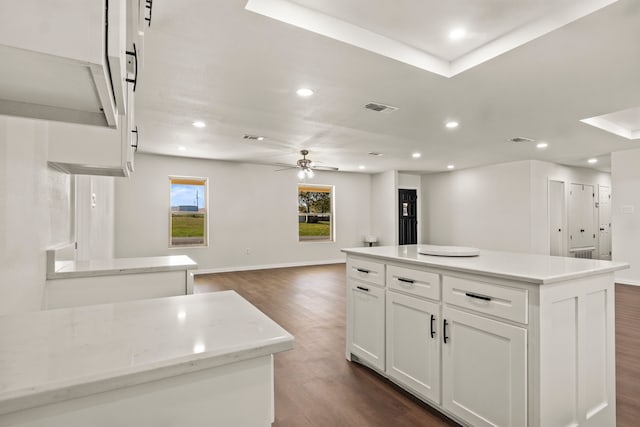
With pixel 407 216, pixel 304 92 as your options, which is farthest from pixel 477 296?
pixel 407 216

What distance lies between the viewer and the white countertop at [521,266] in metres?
1.58

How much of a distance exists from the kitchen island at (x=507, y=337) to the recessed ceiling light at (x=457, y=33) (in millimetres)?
1693

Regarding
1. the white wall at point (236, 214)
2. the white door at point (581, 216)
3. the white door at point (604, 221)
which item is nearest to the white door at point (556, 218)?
the white door at point (581, 216)

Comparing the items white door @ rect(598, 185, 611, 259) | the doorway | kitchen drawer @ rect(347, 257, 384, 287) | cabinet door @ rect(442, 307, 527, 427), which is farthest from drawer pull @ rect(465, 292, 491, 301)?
white door @ rect(598, 185, 611, 259)

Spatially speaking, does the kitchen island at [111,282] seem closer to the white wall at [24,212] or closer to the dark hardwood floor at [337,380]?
the white wall at [24,212]

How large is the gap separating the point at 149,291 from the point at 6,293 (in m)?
0.83

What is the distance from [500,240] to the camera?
318 inches

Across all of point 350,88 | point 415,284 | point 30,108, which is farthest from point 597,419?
point 350,88

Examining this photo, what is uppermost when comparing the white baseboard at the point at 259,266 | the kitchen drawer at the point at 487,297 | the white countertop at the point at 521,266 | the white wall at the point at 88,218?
the white wall at the point at 88,218

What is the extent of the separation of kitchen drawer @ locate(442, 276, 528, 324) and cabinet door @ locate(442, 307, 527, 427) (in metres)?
0.05

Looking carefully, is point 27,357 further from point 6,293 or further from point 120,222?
point 120,222

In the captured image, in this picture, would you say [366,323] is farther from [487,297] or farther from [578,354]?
[578,354]

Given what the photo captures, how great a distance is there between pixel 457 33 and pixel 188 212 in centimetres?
628

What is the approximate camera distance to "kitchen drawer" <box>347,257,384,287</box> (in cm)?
245
